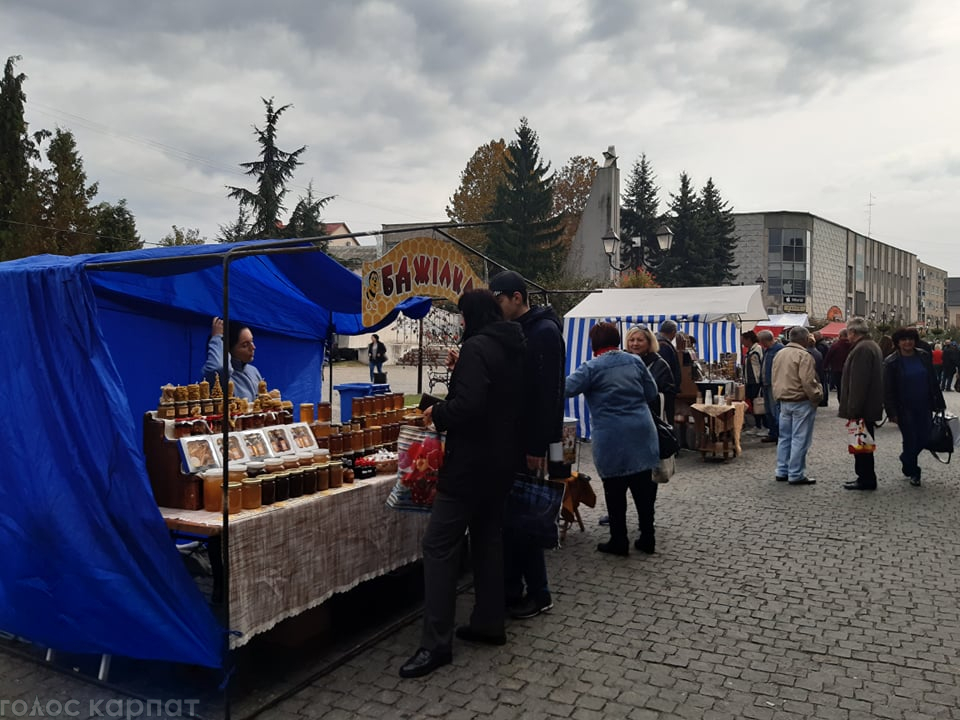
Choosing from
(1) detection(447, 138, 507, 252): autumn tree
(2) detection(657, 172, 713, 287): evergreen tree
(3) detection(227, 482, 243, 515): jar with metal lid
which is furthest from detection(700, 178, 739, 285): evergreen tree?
(3) detection(227, 482, 243, 515): jar with metal lid

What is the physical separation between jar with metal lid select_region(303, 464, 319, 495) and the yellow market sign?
1.16 meters

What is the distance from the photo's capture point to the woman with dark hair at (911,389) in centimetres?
772

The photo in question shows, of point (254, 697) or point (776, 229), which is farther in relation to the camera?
point (776, 229)

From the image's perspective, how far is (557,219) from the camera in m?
42.3

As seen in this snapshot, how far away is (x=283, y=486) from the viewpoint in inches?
148

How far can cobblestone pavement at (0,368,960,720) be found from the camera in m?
3.30

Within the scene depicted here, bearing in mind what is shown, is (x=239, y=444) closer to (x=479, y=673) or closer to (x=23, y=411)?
(x=23, y=411)

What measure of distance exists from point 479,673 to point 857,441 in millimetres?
5926

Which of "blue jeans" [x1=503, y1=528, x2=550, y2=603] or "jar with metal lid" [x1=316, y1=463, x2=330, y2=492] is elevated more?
"jar with metal lid" [x1=316, y1=463, x2=330, y2=492]

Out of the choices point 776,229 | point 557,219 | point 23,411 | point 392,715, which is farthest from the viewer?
point 776,229

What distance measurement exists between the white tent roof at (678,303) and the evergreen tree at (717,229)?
3317 cm

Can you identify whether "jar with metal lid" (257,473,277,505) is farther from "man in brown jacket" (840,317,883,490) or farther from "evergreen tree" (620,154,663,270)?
"evergreen tree" (620,154,663,270)

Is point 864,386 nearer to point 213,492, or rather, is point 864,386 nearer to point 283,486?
point 283,486

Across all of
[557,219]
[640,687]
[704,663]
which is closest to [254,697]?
[640,687]
